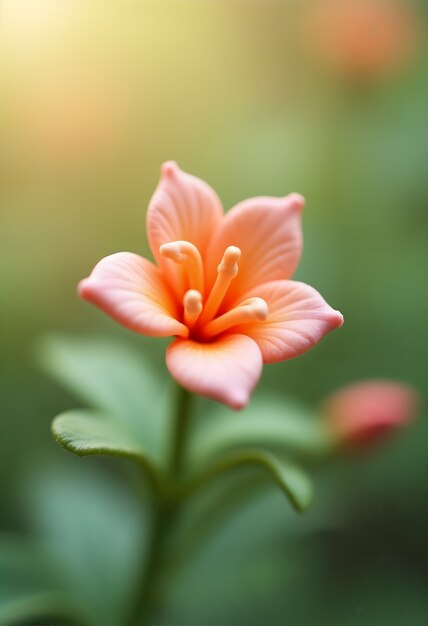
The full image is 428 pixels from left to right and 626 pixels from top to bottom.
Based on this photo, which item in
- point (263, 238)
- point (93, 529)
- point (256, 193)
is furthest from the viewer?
point (256, 193)

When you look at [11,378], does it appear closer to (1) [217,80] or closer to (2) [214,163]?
(2) [214,163]

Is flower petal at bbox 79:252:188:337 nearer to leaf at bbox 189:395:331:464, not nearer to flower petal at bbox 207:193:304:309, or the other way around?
flower petal at bbox 207:193:304:309

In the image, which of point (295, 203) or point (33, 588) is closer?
point (295, 203)

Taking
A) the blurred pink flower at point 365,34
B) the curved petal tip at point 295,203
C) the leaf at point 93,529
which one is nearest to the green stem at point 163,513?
the leaf at point 93,529

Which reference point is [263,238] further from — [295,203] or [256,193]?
[256,193]

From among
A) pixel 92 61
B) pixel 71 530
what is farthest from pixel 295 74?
pixel 71 530

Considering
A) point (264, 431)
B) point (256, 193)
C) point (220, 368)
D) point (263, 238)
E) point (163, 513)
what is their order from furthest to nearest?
1. point (256, 193)
2. point (264, 431)
3. point (163, 513)
4. point (263, 238)
5. point (220, 368)

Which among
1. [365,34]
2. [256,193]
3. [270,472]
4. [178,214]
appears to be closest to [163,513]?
[270,472]

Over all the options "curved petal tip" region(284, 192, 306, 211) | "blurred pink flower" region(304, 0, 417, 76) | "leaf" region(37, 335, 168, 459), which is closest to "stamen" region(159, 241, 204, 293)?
"curved petal tip" region(284, 192, 306, 211)
